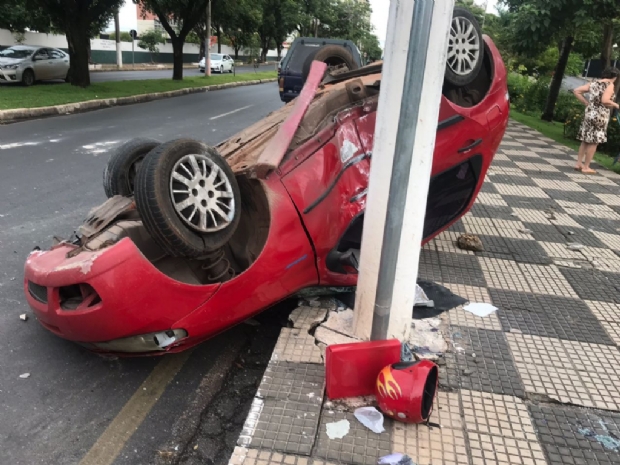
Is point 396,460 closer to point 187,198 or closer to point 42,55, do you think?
point 187,198

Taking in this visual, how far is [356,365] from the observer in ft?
8.14

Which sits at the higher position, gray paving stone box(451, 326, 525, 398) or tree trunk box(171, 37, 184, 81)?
tree trunk box(171, 37, 184, 81)

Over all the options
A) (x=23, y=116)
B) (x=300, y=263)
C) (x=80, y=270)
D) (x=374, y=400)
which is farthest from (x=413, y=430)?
(x=23, y=116)

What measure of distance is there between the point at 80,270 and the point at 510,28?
34.2 feet

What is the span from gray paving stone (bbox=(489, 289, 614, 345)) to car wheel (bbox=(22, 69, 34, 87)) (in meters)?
18.9

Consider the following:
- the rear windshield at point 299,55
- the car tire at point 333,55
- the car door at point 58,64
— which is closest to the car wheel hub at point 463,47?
the car tire at point 333,55

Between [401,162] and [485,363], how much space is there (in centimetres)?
129

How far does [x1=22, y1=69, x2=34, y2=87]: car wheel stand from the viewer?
1772 centimetres

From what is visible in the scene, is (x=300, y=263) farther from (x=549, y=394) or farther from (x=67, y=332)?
(x=549, y=394)

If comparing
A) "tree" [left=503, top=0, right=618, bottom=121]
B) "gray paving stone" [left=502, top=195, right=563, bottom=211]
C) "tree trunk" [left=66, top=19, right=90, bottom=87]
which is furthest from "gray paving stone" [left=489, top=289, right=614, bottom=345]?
"tree trunk" [left=66, top=19, right=90, bottom=87]

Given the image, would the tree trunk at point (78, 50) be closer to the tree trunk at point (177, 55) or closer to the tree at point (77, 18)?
the tree at point (77, 18)

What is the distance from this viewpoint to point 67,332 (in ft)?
8.84

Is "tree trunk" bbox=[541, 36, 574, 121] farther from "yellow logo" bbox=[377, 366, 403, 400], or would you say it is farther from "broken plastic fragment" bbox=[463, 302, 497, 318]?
"yellow logo" bbox=[377, 366, 403, 400]

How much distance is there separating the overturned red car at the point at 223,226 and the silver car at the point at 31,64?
16.9m
